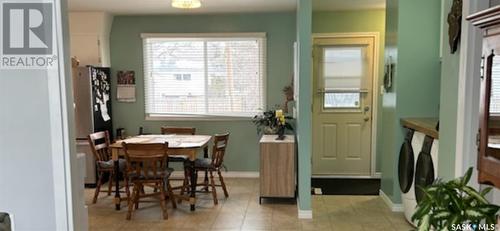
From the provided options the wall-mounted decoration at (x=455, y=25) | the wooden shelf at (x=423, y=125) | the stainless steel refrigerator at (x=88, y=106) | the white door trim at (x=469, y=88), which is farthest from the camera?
the stainless steel refrigerator at (x=88, y=106)

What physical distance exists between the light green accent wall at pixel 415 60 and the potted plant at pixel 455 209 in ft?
8.02

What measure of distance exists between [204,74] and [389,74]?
2.56 metres

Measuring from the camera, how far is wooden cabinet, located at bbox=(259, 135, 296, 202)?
4.05 meters

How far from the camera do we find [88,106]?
15.7ft

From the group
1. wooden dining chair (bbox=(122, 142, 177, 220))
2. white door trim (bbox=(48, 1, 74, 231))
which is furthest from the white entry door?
white door trim (bbox=(48, 1, 74, 231))

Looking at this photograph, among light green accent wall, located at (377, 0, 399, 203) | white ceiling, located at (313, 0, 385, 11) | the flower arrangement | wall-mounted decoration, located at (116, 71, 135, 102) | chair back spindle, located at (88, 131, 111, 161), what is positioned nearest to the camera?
light green accent wall, located at (377, 0, 399, 203)

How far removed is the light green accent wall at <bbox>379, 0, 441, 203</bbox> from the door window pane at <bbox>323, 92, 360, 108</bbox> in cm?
148

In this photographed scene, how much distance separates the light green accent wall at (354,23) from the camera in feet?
17.0

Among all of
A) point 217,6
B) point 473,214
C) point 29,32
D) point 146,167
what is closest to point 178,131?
point 146,167

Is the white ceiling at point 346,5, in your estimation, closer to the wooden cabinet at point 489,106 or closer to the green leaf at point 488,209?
the wooden cabinet at point 489,106

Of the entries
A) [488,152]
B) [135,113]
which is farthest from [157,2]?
[488,152]

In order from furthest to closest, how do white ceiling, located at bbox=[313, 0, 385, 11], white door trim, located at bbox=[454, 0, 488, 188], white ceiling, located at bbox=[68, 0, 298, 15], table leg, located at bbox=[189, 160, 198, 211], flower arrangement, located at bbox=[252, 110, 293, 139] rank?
white ceiling, located at bbox=[313, 0, 385, 11]
white ceiling, located at bbox=[68, 0, 298, 15]
flower arrangement, located at bbox=[252, 110, 293, 139]
table leg, located at bbox=[189, 160, 198, 211]
white door trim, located at bbox=[454, 0, 488, 188]

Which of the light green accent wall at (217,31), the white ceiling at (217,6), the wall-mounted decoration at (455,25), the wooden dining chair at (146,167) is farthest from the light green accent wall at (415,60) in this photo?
the wooden dining chair at (146,167)

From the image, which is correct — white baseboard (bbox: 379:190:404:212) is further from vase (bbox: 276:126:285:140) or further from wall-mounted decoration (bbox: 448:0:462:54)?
wall-mounted decoration (bbox: 448:0:462:54)
